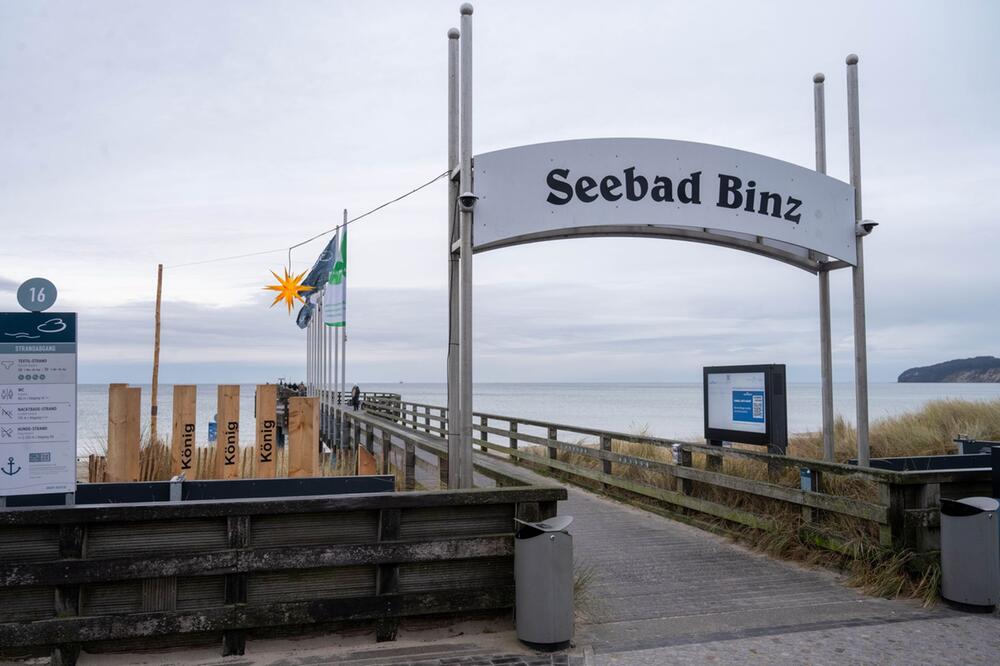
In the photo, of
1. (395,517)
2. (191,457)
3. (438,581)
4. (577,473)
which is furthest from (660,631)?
(577,473)

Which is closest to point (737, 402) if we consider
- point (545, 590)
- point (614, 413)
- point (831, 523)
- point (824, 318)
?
point (824, 318)

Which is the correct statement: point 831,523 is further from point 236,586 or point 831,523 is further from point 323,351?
point 323,351

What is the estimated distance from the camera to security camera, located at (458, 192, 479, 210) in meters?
6.51

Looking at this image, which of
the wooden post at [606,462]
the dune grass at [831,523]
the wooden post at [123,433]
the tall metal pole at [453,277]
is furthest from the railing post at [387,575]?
the wooden post at [606,462]

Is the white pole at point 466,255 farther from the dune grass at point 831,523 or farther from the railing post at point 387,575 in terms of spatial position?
the dune grass at point 831,523

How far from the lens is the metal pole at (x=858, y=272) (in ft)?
26.7

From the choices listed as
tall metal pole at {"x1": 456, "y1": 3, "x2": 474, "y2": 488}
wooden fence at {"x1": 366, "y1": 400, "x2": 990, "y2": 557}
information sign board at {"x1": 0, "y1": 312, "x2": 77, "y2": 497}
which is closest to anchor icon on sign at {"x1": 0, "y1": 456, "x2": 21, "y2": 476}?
information sign board at {"x1": 0, "y1": 312, "x2": 77, "y2": 497}

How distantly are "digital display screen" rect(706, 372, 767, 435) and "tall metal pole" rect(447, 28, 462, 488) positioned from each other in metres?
4.54

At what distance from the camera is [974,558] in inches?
233

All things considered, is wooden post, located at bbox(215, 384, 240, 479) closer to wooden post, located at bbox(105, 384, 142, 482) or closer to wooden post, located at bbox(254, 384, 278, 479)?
wooden post, located at bbox(254, 384, 278, 479)

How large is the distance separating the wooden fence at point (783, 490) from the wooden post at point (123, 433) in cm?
285

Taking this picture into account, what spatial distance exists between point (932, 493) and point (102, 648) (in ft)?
20.9

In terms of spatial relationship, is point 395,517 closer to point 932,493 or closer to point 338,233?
point 932,493

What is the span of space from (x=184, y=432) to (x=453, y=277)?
333cm
